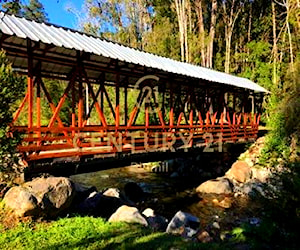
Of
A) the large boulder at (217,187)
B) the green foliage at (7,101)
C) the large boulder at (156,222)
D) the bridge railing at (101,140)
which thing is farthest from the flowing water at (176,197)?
the green foliage at (7,101)

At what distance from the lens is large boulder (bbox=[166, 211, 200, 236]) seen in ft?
24.4

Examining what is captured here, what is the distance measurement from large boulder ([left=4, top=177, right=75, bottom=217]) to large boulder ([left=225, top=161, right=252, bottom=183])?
9.60 m

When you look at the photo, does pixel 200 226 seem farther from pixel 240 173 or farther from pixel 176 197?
pixel 240 173

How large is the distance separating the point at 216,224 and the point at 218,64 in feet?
73.9

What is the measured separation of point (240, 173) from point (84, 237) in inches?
416

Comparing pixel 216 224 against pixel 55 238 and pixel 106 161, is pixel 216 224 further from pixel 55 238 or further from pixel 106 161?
pixel 55 238

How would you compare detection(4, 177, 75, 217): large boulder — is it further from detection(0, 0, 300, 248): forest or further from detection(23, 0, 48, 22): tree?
detection(0, 0, 300, 248): forest

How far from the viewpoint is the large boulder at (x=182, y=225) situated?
745cm

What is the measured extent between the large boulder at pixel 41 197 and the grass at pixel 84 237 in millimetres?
253

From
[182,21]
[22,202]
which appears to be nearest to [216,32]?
[182,21]

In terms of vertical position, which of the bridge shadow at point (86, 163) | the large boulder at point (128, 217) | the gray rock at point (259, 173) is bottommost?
the gray rock at point (259, 173)

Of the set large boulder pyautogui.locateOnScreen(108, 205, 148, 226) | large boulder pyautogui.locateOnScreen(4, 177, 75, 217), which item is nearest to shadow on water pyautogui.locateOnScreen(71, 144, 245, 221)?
large boulder pyautogui.locateOnScreen(108, 205, 148, 226)

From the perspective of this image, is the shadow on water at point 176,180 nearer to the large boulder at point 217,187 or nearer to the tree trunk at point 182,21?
the large boulder at point 217,187

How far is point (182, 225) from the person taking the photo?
781cm
